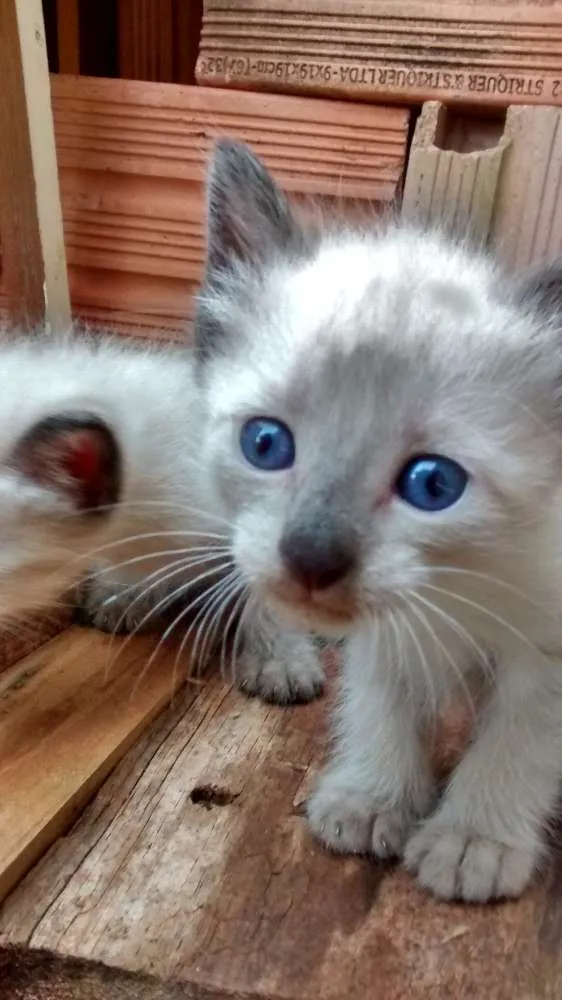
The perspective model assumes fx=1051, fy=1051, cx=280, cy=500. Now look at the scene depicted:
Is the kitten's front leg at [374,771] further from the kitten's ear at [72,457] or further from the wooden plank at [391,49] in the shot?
the wooden plank at [391,49]

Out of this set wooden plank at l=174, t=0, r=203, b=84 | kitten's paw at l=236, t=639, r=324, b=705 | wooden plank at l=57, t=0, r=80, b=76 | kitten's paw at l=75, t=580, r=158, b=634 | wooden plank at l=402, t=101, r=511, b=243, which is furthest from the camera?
wooden plank at l=174, t=0, r=203, b=84

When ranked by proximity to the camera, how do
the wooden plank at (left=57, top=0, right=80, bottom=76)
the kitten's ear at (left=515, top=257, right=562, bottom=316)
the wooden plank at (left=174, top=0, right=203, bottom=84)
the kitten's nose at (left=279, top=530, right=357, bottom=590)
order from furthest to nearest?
the wooden plank at (left=174, top=0, right=203, bottom=84) < the wooden plank at (left=57, top=0, right=80, bottom=76) < the kitten's ear at (left=515, top=257, right=562, bottom=316) < the kitten's nose at (left=279, top=530, right=357, bottom=590)

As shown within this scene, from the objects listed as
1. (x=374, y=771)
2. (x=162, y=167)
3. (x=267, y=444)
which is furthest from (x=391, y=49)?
(x=374, y=771)

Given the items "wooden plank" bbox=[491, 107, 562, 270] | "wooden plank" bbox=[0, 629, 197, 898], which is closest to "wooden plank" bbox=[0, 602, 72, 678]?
"wooden plank" bbox=[0, 629, 197, 898]

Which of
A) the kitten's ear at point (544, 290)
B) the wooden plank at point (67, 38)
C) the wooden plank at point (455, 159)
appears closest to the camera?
the kitten's ear at point (544, 290)

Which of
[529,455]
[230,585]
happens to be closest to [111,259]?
[230,585]

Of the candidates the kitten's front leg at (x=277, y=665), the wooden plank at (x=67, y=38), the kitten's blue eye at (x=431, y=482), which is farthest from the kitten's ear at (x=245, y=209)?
the wooden plank at (x=67, y=38)

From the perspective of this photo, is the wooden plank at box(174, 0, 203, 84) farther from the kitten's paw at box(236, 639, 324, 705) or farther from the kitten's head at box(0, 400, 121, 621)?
the kitten's paw at box(236, 639, 324, 705)
